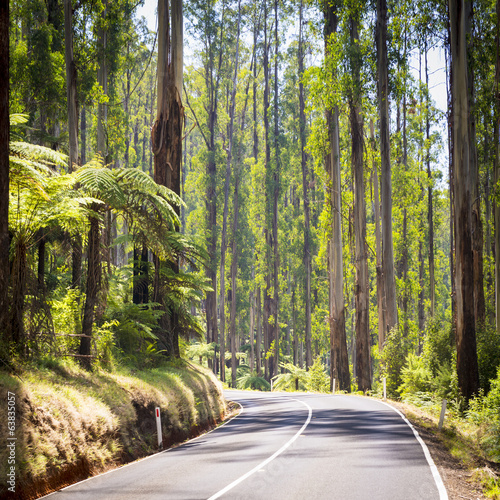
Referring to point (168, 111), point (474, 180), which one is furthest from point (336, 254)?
point (168, 111)

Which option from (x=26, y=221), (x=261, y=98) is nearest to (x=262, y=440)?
(x=26, y=221)

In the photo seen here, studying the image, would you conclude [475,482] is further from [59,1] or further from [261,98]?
[261,98]

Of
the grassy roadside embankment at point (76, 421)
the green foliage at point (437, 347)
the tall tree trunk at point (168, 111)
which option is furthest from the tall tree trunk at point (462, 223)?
the tall tree trunk at point (168, 111)

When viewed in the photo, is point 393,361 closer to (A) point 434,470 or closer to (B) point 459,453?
(B) point 459,453

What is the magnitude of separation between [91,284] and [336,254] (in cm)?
1903

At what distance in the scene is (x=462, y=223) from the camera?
15758mm

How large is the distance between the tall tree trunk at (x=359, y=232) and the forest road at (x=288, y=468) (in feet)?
42.8

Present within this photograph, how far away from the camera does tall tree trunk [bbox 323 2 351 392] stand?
2912 cm

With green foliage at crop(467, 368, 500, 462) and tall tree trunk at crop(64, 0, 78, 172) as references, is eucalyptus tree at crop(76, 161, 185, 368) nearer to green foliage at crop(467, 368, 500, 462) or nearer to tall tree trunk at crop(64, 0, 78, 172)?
tall tree trunk at crop(64, 0, 78, 172)

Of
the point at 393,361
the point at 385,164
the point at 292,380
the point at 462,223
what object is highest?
the point at 385,164

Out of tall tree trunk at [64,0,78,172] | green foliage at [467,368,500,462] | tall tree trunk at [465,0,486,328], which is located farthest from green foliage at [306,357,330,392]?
tall tree trunk at [64,0,78,172]

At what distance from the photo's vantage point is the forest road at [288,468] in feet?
24.8

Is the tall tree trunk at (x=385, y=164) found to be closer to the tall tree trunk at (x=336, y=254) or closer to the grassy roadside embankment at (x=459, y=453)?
the tall tree trunk at (x=336, y=254)

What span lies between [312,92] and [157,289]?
15.6m
